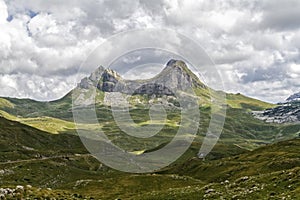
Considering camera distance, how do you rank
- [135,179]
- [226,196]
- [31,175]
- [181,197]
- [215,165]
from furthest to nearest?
[31,175]
[215,165]
[135,179]
[181,197]
[226,196]

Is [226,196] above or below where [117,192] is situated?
above

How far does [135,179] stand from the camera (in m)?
118

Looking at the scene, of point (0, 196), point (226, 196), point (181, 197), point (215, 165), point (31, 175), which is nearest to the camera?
point (0, 196)

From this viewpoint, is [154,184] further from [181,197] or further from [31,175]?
[31,175]

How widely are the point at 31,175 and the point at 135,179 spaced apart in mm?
85122

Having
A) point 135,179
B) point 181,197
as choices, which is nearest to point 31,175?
point 135,179

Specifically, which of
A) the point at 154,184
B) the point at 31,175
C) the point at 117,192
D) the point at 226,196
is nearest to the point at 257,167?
the point at 154,184

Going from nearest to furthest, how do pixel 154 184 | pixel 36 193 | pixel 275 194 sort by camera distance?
pixel 36 193, pixel 275 194, pixel 154 184

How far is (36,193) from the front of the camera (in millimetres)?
36031

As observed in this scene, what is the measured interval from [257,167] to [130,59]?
86.5 m

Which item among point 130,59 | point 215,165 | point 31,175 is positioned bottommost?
point 31,175

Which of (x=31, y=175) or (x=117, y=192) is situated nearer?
(x=117, y=192)

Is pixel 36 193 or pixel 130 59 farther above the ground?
pixel 130 59

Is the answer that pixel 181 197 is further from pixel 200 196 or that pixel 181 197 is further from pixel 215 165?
pixel 215 165
